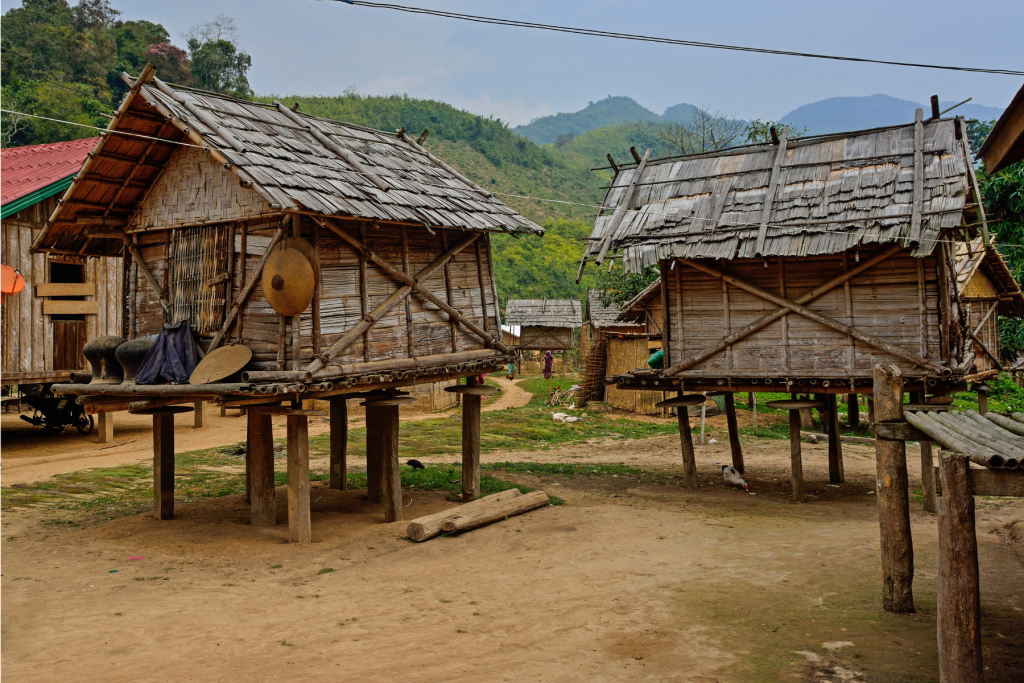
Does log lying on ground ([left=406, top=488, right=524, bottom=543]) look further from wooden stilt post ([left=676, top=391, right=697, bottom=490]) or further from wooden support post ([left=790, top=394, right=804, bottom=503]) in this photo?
wooden support post ([left=790, top=394, right=804, bottom=503])

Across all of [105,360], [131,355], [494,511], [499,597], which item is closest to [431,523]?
[494,511]

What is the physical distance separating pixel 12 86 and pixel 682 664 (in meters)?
39.7

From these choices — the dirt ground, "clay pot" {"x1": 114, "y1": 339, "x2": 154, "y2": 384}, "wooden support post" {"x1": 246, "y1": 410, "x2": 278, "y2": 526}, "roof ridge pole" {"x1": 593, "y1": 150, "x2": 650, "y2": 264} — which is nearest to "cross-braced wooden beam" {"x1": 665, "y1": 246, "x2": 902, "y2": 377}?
"roof ridge pole" {"x1": 593, "y1": 150, "x2": 650, "y2": 264}

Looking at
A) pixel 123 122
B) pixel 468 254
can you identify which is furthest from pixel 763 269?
pixel 123 122

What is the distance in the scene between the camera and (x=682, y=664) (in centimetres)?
659

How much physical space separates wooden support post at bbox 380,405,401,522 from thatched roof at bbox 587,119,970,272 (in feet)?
16.2

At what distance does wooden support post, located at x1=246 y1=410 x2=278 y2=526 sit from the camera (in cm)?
1184

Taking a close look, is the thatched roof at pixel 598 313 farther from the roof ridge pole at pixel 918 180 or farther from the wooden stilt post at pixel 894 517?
the wooden stilt post at pixel 894 517

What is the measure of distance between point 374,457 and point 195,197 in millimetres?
5449

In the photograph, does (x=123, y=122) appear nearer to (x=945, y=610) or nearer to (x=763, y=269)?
(x=763, y=269)

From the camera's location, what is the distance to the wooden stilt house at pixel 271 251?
34.7 feet

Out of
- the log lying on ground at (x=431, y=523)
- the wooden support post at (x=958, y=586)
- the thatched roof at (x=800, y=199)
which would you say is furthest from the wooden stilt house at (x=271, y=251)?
the wooden support post at (x=958, y=586)

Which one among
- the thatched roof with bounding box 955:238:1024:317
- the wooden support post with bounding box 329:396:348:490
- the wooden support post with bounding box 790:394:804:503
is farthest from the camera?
the thatched roof with bounding box 955:238:1024:317

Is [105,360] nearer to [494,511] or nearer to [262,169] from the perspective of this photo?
[262,169]
